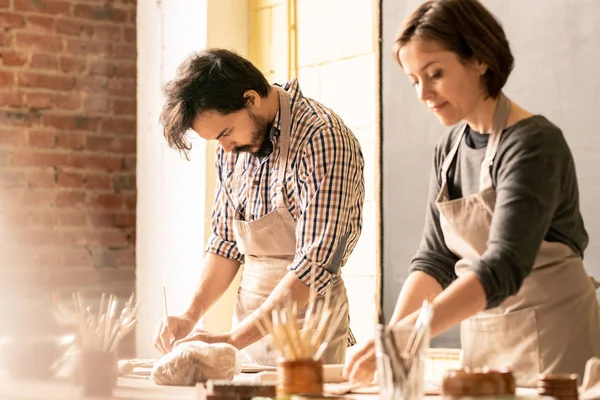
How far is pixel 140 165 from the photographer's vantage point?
184 inches

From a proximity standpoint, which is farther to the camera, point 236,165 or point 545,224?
point 236,165

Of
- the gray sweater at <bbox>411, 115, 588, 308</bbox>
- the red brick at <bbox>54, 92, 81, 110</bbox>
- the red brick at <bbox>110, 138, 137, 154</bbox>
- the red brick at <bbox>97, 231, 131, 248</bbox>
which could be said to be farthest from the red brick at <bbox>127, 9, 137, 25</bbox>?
the gray sweater at <bbox>411, 115, 588, 308</bbox>

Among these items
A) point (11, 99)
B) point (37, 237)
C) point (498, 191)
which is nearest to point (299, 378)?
point (498, 191)

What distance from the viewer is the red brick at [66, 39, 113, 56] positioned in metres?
4.62

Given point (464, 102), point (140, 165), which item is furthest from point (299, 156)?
point (140, 165)

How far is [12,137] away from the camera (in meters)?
4.46

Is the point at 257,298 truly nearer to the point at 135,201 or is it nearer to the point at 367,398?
the point at 367,398

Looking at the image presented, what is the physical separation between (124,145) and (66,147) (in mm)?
299

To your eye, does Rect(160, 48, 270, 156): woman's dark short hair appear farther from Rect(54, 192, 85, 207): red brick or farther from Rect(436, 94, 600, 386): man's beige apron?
Rect(54, 192, 85, 207): red brick

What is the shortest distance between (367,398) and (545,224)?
1.60 feet

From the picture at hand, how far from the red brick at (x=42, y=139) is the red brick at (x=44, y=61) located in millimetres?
318

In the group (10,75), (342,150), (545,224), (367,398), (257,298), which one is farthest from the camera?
(10,75)

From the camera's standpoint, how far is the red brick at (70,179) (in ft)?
15.0

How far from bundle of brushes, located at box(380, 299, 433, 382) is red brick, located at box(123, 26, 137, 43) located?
147 inches
